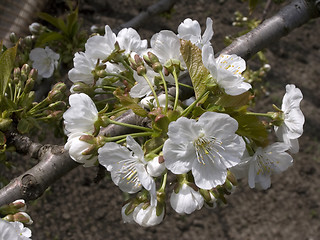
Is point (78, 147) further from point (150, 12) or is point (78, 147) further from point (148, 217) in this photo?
point (150, 12)

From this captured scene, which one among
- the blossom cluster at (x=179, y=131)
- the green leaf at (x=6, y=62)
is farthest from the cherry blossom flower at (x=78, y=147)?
the green leaf at (x=6, y=62)

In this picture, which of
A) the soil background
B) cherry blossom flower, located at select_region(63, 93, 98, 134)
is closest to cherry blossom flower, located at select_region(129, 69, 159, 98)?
cherry blossom flower, located at select_region(63, 93, 98, 134)

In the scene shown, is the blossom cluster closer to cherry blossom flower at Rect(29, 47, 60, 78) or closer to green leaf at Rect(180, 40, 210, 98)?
green leaf at Rect(180, 40, 210, 98)

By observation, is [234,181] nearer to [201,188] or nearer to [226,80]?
[201,188]

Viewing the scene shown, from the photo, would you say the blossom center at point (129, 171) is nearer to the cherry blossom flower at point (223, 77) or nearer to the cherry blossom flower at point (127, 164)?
the cherry blossom flower at point (127, 164)

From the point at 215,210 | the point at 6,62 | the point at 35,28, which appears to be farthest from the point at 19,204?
the point at 215,210

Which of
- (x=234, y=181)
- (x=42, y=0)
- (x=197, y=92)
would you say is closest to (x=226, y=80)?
(x=197, y=92)
